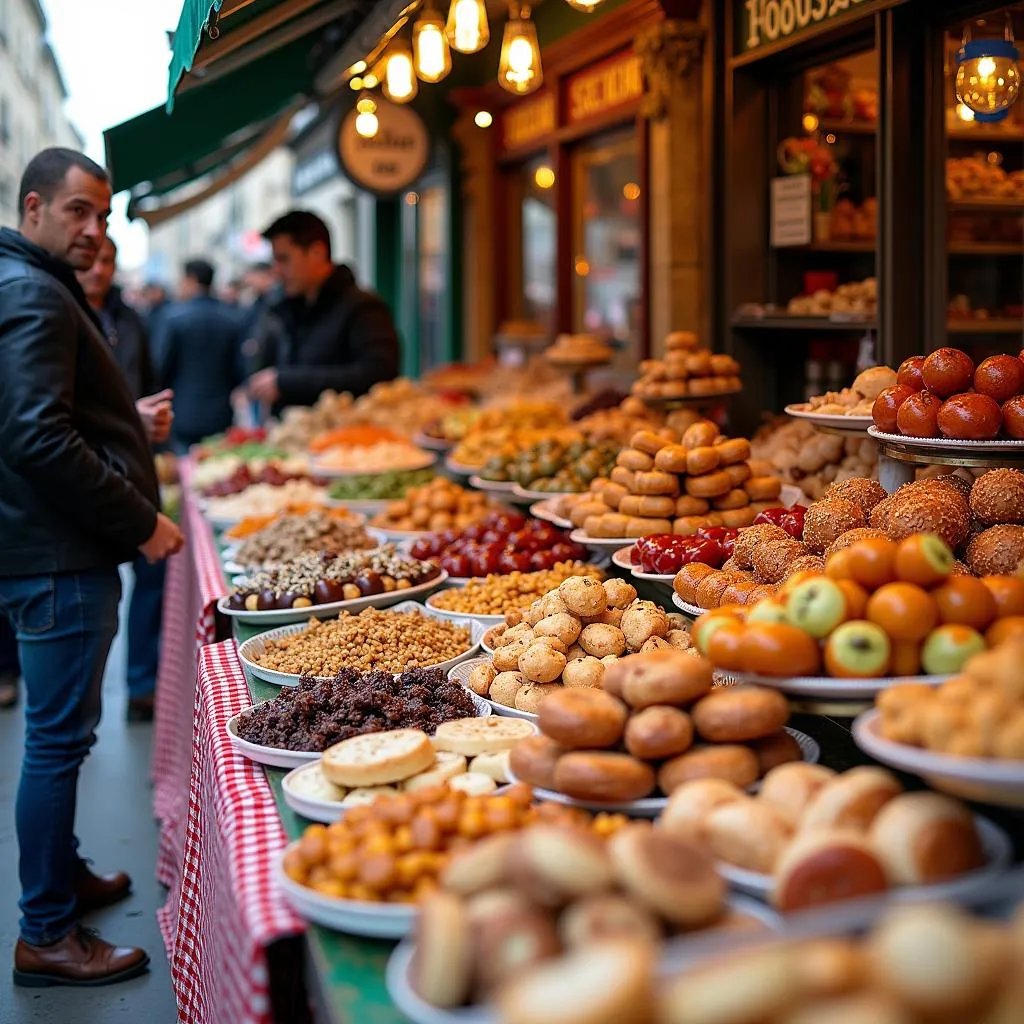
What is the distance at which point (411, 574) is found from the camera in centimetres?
438

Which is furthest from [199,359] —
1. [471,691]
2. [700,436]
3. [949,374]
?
[949,374]

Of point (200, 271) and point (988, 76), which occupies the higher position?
point (988, 76)

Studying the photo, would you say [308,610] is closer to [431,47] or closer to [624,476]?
[624,476]

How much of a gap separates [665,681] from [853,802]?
480 mm

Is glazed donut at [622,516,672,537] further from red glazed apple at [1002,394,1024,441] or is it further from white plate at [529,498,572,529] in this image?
red glazed apple at [1002,394,1024,441]

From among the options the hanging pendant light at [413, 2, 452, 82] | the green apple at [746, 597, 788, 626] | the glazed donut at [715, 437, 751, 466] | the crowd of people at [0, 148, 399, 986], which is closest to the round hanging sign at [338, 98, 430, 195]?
the hanging pendant light at [413, 2, 452, 82]

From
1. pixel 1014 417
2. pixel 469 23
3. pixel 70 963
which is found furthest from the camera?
pixel 469 23

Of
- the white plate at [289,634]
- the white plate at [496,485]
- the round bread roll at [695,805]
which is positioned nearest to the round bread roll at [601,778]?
the round bread roll at [695,805]

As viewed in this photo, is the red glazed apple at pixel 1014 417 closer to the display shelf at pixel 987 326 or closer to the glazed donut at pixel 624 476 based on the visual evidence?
the glazed donut at pixel 624 476

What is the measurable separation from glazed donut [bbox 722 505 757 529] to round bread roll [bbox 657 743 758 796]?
6.11 ft

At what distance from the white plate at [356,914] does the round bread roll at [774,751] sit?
0.71 meters

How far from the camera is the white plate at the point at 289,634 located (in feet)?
11.0

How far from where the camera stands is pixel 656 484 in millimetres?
4137

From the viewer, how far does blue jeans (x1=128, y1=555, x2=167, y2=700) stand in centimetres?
708
